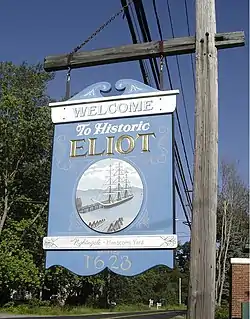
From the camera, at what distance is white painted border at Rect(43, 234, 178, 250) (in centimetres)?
451

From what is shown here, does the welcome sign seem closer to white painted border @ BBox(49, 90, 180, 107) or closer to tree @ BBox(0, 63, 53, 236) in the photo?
white painted border @ BBox(49, 90, 180, 107)

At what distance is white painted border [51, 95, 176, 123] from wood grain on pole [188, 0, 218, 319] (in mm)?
356

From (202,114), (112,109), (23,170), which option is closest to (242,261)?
(202,114)

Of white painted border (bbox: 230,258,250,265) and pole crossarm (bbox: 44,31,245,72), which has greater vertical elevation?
pole crossarm (bbox: 44,31,245,72)

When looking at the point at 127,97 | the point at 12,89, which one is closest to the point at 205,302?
the point at 127,97

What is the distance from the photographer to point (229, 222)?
4384 centimetres

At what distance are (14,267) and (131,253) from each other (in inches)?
1181

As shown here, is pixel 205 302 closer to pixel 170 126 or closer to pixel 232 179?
pixel 170 126

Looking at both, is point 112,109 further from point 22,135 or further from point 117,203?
point 22,135

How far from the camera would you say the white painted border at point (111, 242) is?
4.51 m

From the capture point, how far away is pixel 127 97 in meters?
5.00

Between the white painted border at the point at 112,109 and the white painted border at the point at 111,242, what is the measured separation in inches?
43.0

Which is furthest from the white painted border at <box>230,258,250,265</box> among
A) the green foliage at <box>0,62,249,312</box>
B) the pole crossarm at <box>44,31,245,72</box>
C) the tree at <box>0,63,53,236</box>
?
the tree at <box>0,63,53,236</box>

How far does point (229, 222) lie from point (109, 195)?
40.3m
